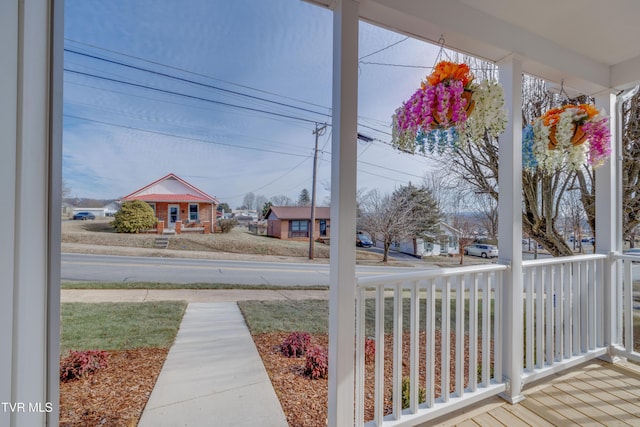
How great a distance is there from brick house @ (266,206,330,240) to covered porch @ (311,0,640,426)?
908mm

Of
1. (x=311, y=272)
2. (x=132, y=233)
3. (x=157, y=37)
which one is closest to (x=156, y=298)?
(x=132, y=233)

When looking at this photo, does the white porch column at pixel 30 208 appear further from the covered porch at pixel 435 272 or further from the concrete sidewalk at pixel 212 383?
the concrete sidewalk at pixel 212 383

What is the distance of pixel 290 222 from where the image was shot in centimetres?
235

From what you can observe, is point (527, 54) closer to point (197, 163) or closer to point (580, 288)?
point (580, 288)

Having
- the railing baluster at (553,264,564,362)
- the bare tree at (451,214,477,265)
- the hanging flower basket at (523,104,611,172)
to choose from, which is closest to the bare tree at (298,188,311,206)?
the bare tree at (451,214,477,265)

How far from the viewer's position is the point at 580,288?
228cm

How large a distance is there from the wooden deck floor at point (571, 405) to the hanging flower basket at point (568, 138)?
1.50 meters

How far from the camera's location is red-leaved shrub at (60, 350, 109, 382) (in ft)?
7.02

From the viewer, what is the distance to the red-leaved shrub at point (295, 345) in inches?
102

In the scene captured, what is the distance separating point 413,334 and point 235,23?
→ 2602mm

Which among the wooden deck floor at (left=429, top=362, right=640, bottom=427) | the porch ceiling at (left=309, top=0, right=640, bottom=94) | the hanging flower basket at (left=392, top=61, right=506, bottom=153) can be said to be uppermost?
the porch ceiling at (left=309, top=0, right=640, bottom=94)

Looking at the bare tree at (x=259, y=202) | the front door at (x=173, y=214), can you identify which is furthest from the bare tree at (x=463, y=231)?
the front door at (x=173, y=214)

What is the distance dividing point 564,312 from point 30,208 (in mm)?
3260

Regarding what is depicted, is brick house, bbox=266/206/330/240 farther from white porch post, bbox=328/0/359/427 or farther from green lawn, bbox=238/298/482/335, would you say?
green lawn, bbox=238/298/482/335
